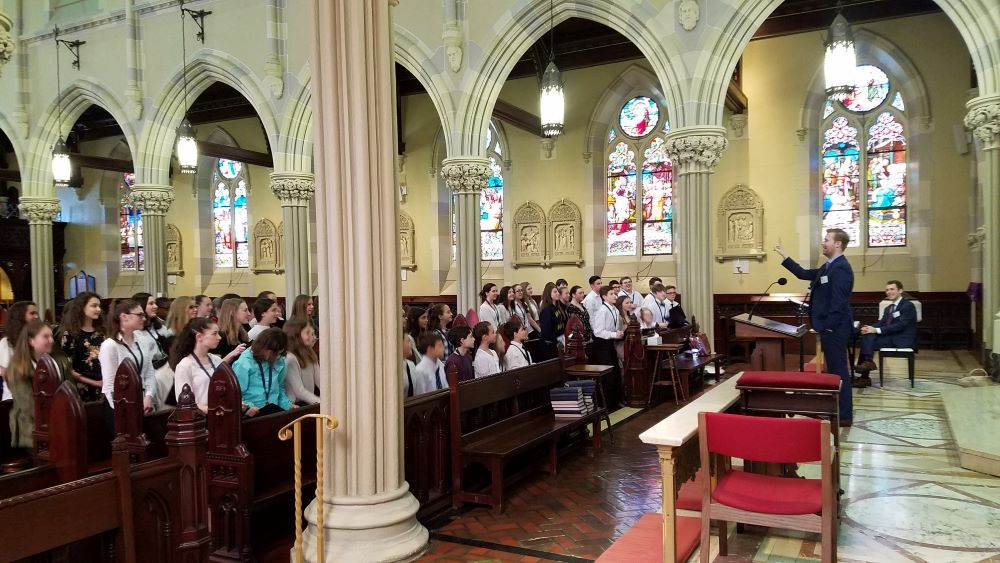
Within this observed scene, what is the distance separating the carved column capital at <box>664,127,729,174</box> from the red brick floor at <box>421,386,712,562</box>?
4794 millimetres

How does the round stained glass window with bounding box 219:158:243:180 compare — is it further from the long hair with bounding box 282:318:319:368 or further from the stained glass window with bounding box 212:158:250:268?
the long hair with bounding box 282:318:319:368

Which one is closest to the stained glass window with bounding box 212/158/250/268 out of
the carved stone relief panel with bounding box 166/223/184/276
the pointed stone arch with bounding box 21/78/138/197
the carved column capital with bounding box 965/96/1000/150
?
the carved stone relief panel with bounding box 166/223/184/276

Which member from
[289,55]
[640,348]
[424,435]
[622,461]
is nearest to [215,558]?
[424,435]

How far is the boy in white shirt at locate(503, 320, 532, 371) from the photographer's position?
6316 millimetres

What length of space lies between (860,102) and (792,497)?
11.9 m

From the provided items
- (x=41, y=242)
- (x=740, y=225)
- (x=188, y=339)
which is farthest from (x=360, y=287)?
(x=41, y=242)

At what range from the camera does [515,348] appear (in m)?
6.38

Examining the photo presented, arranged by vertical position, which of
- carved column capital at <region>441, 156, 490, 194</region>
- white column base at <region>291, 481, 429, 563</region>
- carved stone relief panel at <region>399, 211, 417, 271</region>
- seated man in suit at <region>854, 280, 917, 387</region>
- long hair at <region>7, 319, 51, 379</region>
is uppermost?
carved column capital at <region>441, 156, 490, 194</region>

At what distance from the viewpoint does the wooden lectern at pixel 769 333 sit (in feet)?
19.6

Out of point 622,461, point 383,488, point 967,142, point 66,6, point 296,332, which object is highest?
point 66,6

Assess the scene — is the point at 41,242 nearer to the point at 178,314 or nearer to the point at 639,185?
the point at 178,314

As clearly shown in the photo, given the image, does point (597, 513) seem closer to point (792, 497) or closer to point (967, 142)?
point (792, 497)

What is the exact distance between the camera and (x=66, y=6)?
1423 centimetres

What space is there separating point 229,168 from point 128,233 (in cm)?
397
